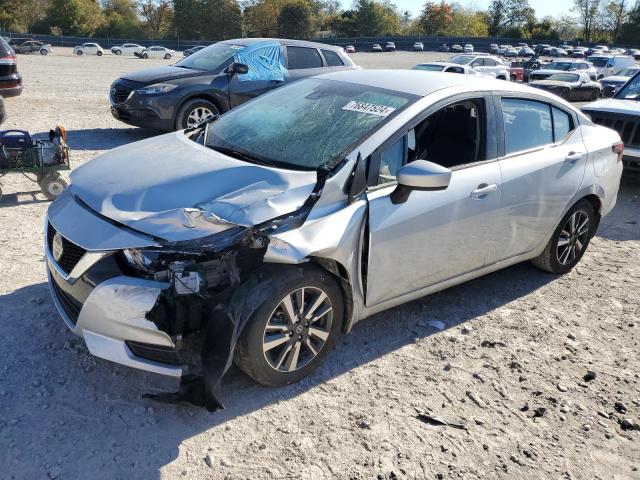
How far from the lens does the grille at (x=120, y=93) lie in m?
9.70

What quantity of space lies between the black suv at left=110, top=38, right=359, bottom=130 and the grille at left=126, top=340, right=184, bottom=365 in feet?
22.9

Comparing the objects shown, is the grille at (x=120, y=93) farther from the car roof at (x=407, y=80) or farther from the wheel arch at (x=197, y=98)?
the car roof at (x=407, y=80)

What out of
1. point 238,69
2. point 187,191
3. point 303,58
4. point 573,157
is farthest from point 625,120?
point 187,191

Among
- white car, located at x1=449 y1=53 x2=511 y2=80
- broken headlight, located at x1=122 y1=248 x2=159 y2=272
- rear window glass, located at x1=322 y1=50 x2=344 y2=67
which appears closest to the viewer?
broken headlight, located at x1=122 y1=248 x2=159 y2=272

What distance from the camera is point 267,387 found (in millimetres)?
3385

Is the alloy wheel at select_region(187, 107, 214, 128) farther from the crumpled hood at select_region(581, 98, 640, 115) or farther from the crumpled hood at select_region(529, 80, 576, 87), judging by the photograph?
the crumpled hood at select_region(529, 80, 576, 87)

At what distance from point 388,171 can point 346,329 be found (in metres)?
1.03

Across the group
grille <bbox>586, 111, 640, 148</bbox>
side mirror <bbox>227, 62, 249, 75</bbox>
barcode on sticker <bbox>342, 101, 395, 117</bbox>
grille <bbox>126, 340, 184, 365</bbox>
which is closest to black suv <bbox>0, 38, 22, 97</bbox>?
side mirror <bbox>227, 62, 249, 75</bbox>

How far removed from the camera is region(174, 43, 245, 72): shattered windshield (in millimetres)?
10001

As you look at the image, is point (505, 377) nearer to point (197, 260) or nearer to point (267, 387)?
point (267, 387)

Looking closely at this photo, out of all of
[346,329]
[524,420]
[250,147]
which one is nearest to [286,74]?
[250,147]

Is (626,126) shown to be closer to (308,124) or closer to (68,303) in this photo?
(308,124)

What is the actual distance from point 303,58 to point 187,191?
7886mm

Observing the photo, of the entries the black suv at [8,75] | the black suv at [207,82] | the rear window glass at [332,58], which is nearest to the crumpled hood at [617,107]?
the rear window glass at [332,58]
